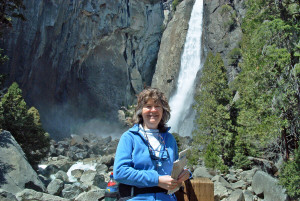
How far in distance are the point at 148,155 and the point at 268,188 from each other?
919 centimetres

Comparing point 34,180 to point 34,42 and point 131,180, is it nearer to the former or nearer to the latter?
point 131,180

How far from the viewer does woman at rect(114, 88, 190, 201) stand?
2.36 meters

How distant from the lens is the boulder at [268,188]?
9.26 metres

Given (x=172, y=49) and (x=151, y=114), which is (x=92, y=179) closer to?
(x=151, y=114)

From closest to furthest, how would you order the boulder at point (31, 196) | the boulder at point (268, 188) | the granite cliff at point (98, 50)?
the boulder at point (268, 188) < the boulder at point (31, 196) < the granite cliff at point (98, 50)

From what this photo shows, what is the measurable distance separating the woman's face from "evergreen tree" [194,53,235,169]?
1330 centimetres

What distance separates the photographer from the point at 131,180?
2.34 meters

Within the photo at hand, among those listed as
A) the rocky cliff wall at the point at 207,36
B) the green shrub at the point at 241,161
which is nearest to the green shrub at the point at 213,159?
the green shrub at the point at 241,161

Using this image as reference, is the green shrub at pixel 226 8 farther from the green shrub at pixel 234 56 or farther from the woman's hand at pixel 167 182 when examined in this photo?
the woman's hand at pixel 167 182

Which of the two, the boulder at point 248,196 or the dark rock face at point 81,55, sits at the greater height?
the dark rock face at point 81,55

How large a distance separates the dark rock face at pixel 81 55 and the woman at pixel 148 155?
26.6m

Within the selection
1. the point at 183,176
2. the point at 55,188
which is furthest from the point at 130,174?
the point at 55,188

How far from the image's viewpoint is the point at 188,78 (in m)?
37.6

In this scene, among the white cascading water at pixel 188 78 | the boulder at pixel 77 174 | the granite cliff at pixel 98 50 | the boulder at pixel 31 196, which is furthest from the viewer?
the white cascading water at pixel 188 78
